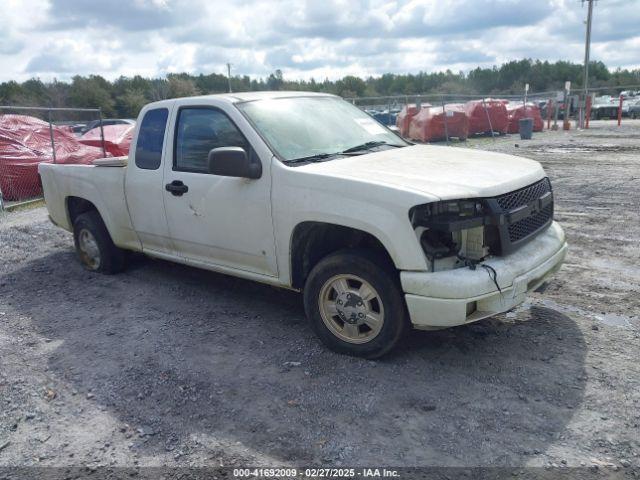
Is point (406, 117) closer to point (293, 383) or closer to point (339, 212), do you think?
point (339, 212)

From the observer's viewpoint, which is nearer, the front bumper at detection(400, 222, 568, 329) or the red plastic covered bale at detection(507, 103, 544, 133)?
the front bumper at detection(400, 222, 568, 329)

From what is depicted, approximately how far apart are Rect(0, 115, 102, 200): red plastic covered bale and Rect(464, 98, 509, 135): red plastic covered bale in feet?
56.5

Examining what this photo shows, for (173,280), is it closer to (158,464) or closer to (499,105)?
(158,464)

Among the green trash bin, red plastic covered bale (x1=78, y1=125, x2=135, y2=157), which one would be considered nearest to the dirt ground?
red plastic covered bale (x1=78, y1=125, x2=135, y2=157)

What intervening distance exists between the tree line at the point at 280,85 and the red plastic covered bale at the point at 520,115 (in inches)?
856

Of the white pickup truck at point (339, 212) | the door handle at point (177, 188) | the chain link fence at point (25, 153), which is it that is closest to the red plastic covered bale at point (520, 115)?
the chain link fence at point (25, 153)

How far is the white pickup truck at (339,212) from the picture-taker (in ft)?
11.5

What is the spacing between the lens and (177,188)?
489 cm

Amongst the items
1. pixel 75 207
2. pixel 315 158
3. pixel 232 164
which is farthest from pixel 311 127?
pixel 75 207

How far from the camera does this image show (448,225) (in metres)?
3.40

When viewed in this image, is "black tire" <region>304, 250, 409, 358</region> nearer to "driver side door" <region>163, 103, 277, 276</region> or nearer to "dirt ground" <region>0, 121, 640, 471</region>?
"dirt ground" <region>0, 121, 640, 471</region>

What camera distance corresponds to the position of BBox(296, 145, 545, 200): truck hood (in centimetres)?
355

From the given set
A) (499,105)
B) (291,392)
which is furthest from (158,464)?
(499,105)

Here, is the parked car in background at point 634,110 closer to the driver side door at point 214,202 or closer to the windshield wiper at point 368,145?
the windshield wiper at point 368,145
